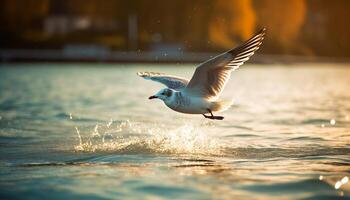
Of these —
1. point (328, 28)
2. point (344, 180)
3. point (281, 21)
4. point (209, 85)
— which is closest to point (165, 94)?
point (209, 85)

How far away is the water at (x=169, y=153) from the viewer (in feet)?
27.8

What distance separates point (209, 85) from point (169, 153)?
3.77 feet

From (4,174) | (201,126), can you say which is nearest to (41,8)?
(201,126)

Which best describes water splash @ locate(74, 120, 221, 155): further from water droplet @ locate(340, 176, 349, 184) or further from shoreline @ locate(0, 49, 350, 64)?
shoreline @ locate(0, 49, 350, 64)

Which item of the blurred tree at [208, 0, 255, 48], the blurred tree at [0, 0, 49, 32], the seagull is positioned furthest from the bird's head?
the blurred tree at [0, 0, 49, 32]

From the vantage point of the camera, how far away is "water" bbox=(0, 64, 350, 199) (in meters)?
8.48

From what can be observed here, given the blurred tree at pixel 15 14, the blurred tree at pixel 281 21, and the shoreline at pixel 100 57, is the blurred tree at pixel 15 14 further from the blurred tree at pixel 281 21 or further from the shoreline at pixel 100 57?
the blurred tree at pixel 281 21

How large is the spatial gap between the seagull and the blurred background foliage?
2272 inches

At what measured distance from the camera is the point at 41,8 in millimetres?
77812

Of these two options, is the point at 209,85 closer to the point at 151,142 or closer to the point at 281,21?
the point at 151,142

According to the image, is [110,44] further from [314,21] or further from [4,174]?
[4,174]

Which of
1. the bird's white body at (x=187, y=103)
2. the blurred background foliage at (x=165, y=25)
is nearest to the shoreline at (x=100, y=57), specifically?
the blurred background foliage at (x=165, y=25)

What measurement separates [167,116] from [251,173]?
8224mm

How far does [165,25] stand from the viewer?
75.8 metres
